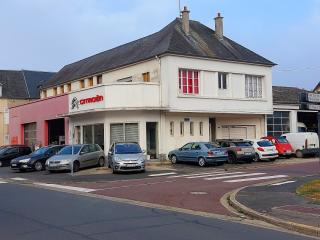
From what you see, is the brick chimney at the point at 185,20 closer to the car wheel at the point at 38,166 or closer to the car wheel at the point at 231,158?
the car wheel at the point at 231,158

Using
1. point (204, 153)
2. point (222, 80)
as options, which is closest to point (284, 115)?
point (222, 80)

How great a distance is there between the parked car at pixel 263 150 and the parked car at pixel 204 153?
10.0 ft

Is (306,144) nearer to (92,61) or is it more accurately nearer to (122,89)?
(122,89)

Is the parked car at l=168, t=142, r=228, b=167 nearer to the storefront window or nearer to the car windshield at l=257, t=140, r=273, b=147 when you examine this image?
the car windshield at l=257, t=140, r=273, b=147

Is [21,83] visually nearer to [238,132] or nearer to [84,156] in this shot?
[238,132]

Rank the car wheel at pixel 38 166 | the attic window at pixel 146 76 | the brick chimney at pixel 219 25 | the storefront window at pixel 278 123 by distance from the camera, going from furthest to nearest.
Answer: the storefront window at pixel 278 123
the brick chimney at pixel 219 25
the attic window at pixel 146 76
the car wheel at pixel 38 166

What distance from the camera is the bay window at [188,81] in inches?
1316

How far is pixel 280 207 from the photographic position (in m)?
12.1

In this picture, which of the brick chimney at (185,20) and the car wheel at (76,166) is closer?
the car wheel at (76,166)

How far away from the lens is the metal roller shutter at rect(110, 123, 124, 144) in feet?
108

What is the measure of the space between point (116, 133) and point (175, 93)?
4.60 m

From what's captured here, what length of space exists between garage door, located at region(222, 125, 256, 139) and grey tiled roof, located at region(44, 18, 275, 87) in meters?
5.02

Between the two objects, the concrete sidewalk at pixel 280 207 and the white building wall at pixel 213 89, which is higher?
the white building wall at pixel 213 89

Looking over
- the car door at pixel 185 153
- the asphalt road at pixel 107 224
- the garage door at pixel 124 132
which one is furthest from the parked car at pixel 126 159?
the asphalt road at pixel 107 224
